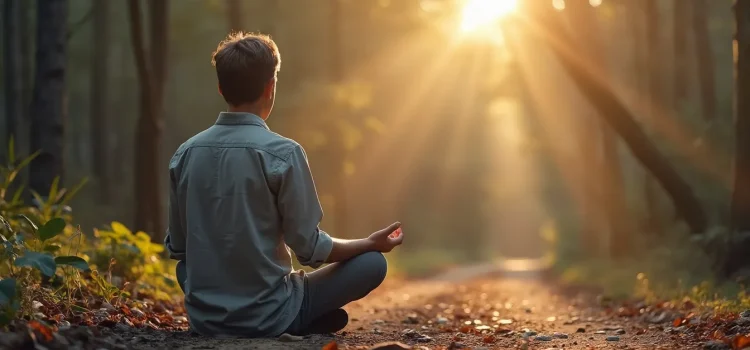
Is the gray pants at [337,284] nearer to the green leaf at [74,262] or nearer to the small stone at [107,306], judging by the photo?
the green leaf at [74,262]

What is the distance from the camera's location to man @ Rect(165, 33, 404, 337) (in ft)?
14.9

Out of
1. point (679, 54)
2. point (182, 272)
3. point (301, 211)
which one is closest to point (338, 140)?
point (679, 54)

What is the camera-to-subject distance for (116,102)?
112 ft

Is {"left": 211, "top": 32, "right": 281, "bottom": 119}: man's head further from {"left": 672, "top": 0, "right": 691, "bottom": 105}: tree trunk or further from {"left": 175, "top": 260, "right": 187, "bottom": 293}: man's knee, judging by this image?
{"left": 672, "top": 0, "right": 691, "bottom": 105}: tree trunk

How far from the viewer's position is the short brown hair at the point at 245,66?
451 cm

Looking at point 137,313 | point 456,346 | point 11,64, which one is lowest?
point 456,346

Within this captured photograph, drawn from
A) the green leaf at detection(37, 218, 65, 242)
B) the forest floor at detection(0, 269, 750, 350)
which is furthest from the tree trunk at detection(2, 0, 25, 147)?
the green leaf at detection(37, 218, 65, 242)

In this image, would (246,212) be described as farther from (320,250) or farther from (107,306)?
(107,306)

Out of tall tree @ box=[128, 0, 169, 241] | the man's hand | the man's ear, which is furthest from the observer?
tall tree @ box=[128, 0, 169, 241]

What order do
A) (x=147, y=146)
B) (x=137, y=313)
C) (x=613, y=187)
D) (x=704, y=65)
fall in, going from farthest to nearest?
(x=613, y=187) < (x=704, y=65) < (x=147, y=146) < (x=137, y=313)

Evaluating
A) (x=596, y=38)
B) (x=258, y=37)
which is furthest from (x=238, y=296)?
(x=596, y=38)

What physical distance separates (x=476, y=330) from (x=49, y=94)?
5267 millimetres

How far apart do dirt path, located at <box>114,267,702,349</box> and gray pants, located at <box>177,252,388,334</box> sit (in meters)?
0.17

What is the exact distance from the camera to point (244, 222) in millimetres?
4555
